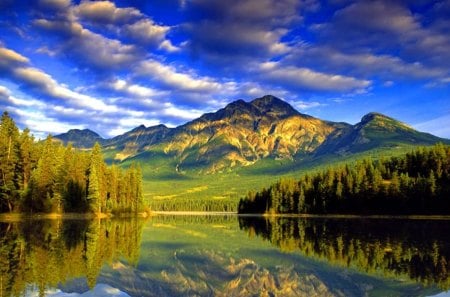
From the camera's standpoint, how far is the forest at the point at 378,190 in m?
135

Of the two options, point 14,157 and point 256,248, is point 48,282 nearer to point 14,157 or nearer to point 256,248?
point 256,248

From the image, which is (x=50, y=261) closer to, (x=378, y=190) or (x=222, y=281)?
(x=222, y=281)

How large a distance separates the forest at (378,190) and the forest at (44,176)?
7640cm

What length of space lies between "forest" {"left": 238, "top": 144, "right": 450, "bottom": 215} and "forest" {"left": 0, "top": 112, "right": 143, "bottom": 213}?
76396 millimetres

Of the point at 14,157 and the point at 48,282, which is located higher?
the point at 14,157

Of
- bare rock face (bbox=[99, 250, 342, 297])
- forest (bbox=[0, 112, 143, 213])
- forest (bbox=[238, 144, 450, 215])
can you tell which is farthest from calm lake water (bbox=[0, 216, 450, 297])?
forest (bbox=[238, 144, 450, 215])

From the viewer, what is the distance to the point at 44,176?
101 meters

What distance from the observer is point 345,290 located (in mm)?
24312

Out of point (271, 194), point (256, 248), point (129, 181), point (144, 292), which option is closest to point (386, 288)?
point (144, 292)

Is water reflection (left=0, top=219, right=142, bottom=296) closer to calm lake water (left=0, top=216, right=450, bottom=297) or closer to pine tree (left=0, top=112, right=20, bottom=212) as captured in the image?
calm lake water (left=0, top=216, right=450, bottom=297)

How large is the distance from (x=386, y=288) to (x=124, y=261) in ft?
67.1

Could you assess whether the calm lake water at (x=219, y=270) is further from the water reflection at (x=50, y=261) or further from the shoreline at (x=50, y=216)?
the shoreline at (x=50, y=216)

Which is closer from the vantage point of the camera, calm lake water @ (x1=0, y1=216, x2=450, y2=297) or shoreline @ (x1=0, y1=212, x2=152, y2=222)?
calm lake water @ (x1=0, y1=216, x2=450, y2=297)

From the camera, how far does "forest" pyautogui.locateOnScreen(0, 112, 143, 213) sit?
9550cm
